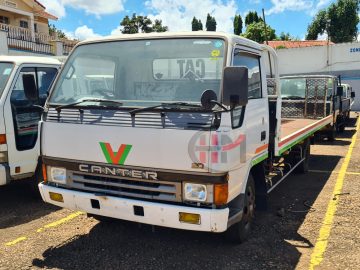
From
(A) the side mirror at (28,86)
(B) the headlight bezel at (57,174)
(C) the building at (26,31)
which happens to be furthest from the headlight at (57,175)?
(C) the building at (26,31)

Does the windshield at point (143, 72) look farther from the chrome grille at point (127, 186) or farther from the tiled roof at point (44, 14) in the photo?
the tiled roof at point (44, 14)

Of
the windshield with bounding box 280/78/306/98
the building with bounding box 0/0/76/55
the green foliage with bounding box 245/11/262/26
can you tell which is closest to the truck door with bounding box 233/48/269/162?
the windshield with bounding box 280/78/306/98

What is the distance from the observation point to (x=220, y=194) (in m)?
3.55

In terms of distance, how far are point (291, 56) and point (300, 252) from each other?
28.2m

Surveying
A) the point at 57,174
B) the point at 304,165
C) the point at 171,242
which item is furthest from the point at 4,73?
the point at 304,165

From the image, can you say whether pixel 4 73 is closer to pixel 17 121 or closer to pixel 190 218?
pixel 17 121

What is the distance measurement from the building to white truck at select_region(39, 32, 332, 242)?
15.3 m

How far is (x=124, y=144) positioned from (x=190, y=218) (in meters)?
0.90

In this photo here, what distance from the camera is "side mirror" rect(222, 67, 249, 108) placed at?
11.3 ft

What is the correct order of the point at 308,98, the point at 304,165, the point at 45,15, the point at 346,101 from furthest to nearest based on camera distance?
the point at 45,15, the point at 346,101, the point at 308,98, the point at 304,165

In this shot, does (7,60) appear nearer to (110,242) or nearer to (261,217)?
(110,242)

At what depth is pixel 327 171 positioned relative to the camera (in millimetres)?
8438

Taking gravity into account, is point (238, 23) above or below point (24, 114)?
above

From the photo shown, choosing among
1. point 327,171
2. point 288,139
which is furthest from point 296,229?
point 327,171
